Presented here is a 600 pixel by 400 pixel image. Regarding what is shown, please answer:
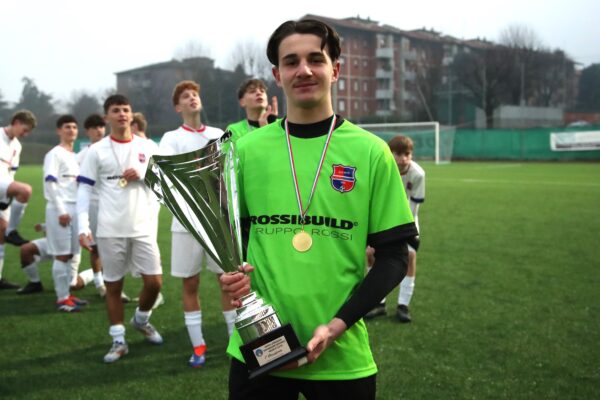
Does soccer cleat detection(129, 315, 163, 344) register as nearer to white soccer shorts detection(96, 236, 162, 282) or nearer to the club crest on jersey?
white soccer shorts detection(96, 236, 162, 282)

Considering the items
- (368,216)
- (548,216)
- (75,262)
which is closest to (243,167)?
(368,216)

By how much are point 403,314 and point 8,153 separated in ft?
19.1

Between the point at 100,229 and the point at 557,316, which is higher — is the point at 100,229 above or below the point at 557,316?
above

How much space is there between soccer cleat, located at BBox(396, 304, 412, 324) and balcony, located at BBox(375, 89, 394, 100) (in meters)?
70.6

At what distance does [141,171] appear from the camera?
526 cm

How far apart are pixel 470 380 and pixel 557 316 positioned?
2103mm

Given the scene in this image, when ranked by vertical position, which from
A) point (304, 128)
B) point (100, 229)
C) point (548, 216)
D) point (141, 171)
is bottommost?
point (548, 216)

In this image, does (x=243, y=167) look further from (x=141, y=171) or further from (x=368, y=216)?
(x=141, y=171)

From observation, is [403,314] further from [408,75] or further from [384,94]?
[408,75]

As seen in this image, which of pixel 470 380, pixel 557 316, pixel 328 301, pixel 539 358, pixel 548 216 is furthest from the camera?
pixel 548 216

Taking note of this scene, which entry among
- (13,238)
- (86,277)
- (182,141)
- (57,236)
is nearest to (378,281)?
(182,141)

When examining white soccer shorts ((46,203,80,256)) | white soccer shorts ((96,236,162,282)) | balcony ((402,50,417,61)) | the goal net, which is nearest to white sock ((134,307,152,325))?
white soccer shorts ((96,236,162,282))

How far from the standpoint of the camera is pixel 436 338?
553 centimetres

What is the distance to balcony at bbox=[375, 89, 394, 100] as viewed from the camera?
74750 millimetres
